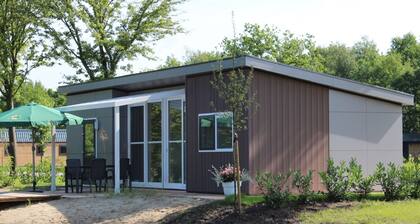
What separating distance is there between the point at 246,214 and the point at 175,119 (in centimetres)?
618

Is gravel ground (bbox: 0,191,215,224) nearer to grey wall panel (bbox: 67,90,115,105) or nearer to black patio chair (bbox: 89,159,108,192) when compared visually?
black patio chair (bbox: 89,159,108,192)

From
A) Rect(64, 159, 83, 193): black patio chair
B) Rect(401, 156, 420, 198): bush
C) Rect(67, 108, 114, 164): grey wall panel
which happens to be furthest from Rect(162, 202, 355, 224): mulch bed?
Rect(67, 108, 114, 164): grey wall panel

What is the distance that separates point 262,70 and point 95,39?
1606cm

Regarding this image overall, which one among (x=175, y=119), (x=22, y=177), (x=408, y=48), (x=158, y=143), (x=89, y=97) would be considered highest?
(x=408, y=48)

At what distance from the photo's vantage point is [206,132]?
1620 centimetres

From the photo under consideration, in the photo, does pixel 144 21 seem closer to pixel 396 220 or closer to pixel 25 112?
pixel 25 112

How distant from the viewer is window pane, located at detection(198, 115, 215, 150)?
52.6 feet

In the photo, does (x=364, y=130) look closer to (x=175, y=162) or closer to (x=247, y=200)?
(x=175, y=162)

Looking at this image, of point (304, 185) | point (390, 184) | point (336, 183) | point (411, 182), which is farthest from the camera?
point (411, 182)

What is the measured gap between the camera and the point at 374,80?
55.1 m

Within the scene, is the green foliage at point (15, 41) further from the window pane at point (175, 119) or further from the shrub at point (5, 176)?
the window pane at point (175, 119)

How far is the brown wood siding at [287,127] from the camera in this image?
1527cm

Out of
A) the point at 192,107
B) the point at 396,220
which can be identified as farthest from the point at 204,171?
the point at 396,220

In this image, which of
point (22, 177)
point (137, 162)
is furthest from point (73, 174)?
point (22, 177)
